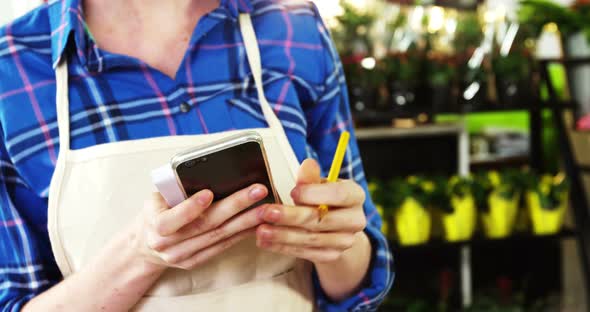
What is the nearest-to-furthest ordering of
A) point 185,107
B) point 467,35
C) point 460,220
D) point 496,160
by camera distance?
point 185,107, point 460,220, point 467,35, point 496,160

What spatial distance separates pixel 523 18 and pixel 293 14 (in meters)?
1.92

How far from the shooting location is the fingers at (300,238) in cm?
67

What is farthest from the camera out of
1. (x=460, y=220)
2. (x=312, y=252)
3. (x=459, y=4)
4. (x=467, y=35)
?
(x=459, y=4)

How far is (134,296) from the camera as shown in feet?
2.50

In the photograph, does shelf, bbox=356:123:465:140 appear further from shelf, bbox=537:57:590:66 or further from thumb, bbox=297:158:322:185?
thumb, bbox=297:158:322:185

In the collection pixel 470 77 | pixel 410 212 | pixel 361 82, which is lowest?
pixel 410 212

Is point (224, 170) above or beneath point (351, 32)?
above

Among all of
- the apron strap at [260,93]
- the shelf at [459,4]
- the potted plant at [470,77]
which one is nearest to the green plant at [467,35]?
the potted plant at [470,77]

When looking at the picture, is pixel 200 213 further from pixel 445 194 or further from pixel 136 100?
pixel 445 194

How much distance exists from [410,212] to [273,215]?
1.68 meters

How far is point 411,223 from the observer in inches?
89.8

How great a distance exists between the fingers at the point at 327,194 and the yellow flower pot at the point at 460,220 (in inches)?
66.9

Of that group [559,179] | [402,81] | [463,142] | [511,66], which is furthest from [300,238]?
[559,179]

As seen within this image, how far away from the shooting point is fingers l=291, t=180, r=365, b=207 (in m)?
0.66
